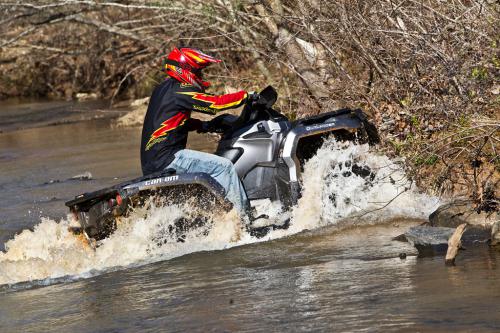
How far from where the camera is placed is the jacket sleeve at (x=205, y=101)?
9547 millimetres

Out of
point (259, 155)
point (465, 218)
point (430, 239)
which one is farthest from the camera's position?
point (259, 155)

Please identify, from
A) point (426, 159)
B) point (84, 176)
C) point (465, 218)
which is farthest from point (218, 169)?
point (84, 176)

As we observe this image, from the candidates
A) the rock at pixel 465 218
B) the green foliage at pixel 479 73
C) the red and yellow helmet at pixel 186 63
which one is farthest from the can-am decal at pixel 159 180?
the green foliage at pixel 479 73

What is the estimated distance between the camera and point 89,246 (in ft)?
30.8

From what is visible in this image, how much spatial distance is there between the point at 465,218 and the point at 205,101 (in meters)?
2.62

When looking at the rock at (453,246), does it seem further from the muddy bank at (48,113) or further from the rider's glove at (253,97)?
the muddy bank at (48,113)

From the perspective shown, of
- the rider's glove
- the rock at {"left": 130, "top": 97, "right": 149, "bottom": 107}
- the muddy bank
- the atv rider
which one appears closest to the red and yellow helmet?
the atv rider

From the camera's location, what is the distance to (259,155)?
32.2ft

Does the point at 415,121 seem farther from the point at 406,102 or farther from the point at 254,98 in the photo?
the point at 254,98

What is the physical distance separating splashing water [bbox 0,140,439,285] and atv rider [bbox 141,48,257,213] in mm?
366

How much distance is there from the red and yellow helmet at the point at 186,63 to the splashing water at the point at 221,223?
4.01 ft

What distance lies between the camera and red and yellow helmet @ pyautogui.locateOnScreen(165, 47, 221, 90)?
9.54 meters

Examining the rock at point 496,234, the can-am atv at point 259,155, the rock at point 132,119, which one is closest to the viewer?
the rock at point 496,234

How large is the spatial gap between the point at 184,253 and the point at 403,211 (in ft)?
7.34
